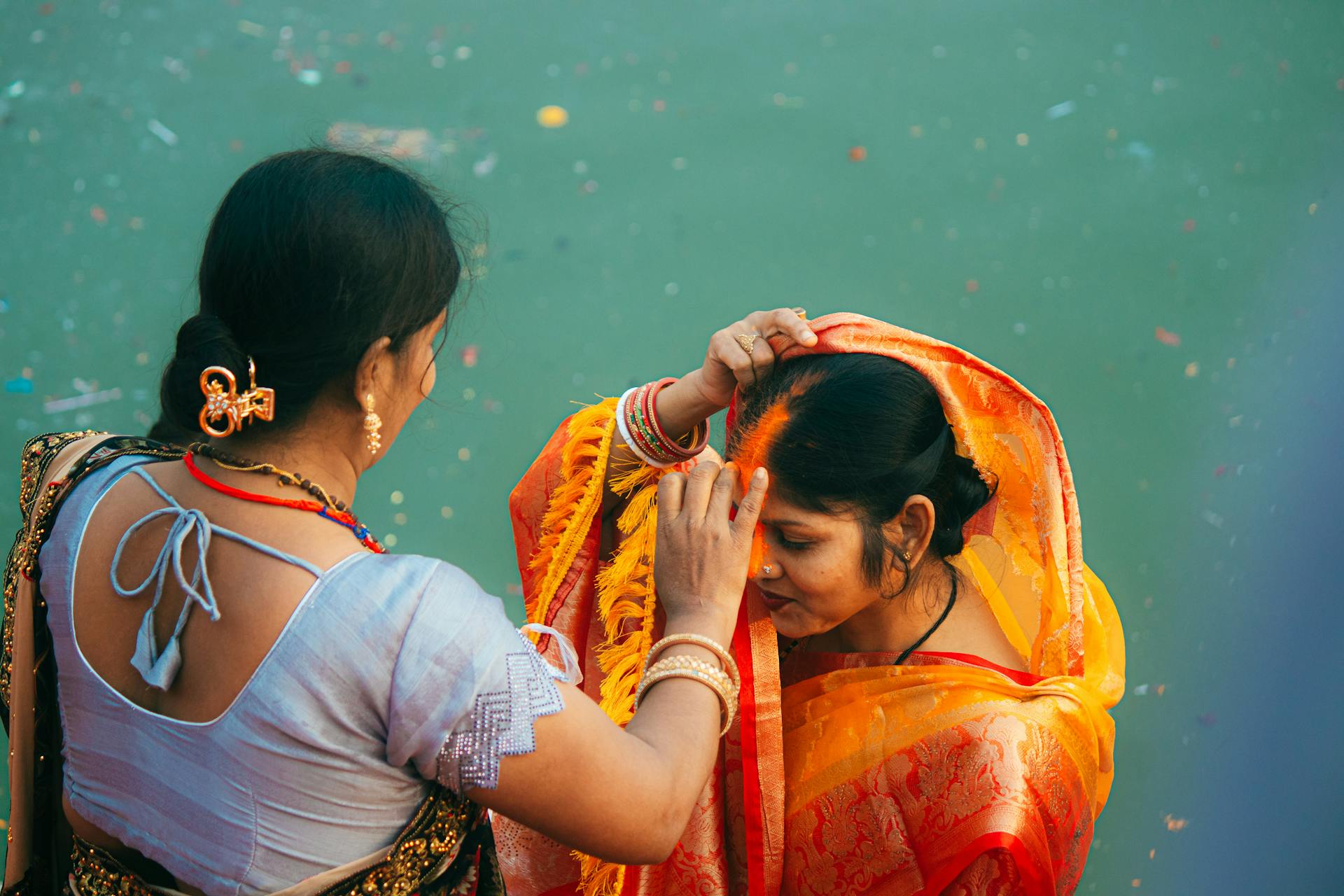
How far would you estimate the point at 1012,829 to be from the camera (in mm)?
1461

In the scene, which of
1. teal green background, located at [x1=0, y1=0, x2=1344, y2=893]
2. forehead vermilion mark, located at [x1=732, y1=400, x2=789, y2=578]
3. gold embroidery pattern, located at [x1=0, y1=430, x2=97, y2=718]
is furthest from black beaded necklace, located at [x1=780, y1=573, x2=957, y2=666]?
gold embroidery pattern, located at [x1=0, y1=430, x2=97, y2=718]

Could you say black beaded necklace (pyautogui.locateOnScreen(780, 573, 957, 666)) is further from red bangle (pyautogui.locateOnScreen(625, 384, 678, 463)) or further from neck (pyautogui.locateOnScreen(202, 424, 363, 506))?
neck (pyautogui.locateOnScreen(202, 424, 363, 506))

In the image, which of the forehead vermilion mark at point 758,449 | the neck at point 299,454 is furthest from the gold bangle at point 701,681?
the neck at point 299,454

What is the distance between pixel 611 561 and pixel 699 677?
1.90ft

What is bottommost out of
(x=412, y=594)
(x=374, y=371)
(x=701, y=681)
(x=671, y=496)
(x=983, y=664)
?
(x=983, y=664)

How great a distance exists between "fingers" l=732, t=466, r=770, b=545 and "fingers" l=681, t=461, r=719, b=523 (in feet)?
0.16

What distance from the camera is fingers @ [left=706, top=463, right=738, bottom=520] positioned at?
4.75 feet

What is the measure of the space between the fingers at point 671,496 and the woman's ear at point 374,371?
0.47 meters

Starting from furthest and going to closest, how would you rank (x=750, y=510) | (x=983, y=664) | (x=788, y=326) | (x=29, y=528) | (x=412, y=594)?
Answer: (x=983, y=664)
(x=788, y=326)
(x=750, y=510)
(x=29, y=528)
(x=412, y=594)

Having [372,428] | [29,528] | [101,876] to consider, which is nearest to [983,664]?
[372,428]

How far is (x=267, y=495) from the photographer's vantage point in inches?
42.8

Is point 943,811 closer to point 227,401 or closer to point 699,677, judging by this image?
point 699,677

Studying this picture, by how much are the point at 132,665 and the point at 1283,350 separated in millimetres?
2776

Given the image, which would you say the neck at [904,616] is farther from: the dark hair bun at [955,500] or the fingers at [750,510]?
the fingers at [750,510]
